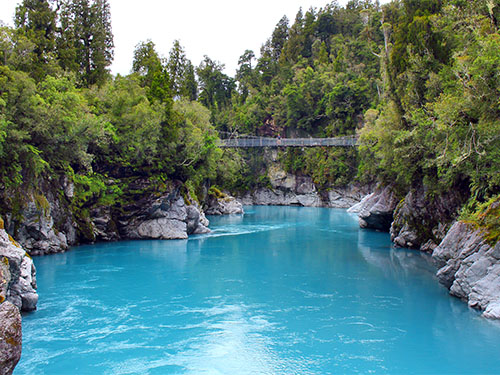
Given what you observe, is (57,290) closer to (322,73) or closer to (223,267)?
(223,267)

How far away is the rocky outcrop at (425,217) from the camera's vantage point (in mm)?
15562

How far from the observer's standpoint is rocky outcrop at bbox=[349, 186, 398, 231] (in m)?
23.5

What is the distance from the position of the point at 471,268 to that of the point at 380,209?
1408 centimetres

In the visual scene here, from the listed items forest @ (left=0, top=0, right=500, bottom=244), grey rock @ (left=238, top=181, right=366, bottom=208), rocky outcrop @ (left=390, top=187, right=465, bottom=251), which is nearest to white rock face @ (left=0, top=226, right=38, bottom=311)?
forest @ (left=0, top=0, right=500, bottom=244)

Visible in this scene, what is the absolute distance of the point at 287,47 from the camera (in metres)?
61.4

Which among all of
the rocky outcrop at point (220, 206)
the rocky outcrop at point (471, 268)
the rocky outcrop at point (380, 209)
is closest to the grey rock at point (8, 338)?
the rocky outcrop at point (471, 268)

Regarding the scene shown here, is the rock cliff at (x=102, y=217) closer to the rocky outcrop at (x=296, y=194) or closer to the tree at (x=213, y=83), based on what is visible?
the rocky outcrop at (x=296, y=194)

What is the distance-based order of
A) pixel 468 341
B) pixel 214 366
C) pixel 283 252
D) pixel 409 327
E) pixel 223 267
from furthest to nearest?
1. pixel 283 252
2. pixel 223 267
3. pixel 409 327
4. pixel 468 341
5. pixel 214 366

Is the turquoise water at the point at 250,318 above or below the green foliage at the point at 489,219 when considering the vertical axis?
below

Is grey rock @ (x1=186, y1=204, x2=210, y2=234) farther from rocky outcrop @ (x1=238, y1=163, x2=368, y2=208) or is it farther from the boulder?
rocky outcrop @ (x1=238, y1=163, x2=368, y2=208)

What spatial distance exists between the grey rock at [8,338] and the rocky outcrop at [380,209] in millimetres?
20692

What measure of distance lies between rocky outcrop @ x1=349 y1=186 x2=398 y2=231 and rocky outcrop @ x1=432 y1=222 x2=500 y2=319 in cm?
1164

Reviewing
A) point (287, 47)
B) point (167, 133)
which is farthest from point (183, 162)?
point (287, 47)

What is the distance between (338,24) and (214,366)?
2365 inches
